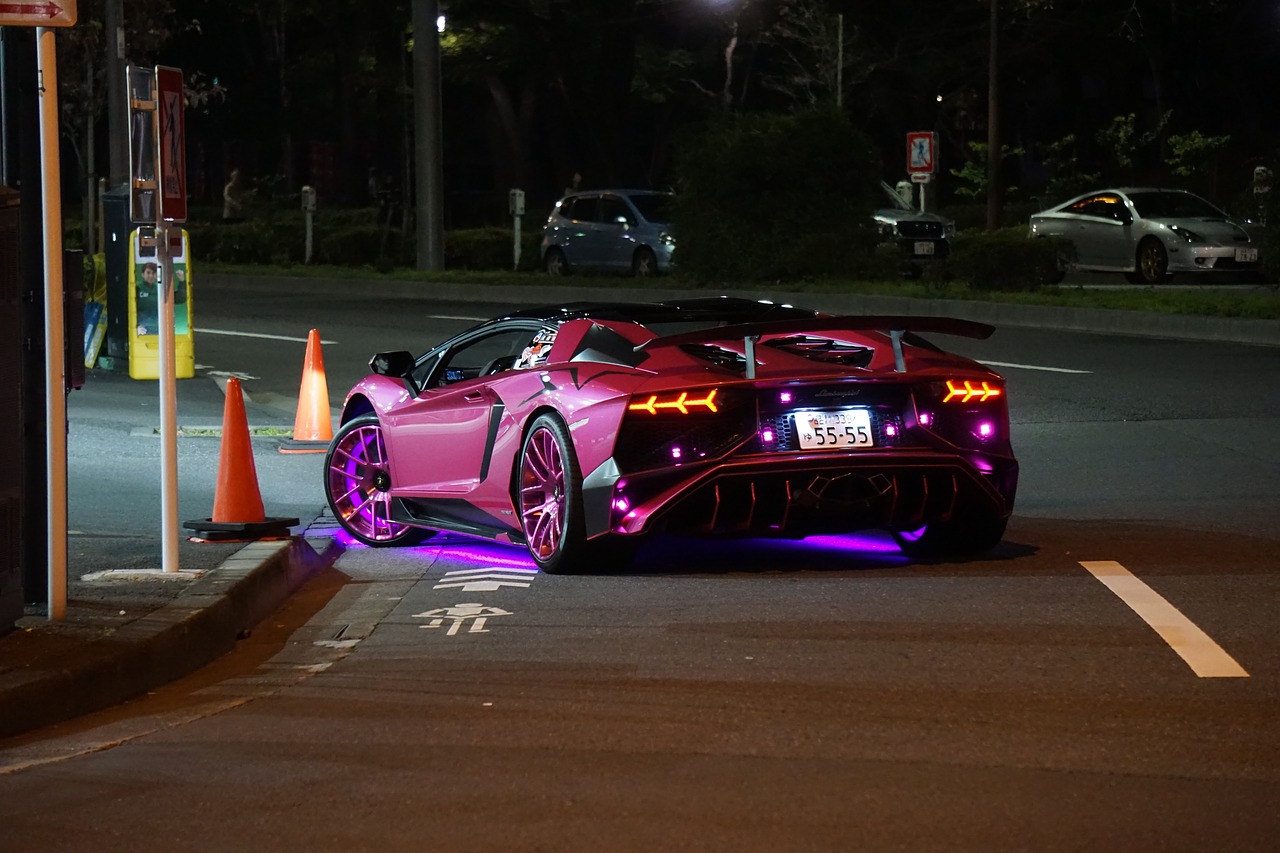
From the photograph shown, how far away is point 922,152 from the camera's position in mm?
35875

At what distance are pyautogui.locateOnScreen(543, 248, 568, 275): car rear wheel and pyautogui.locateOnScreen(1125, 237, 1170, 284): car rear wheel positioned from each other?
31.8ft

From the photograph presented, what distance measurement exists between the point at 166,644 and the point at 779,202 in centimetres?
2305

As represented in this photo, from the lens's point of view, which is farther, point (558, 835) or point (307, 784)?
point (307, 784)

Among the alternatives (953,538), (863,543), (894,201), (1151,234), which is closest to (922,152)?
(894,201)

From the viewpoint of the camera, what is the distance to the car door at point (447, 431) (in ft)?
31.4

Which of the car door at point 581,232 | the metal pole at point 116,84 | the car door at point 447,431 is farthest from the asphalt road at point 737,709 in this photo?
the car door at point 581,232

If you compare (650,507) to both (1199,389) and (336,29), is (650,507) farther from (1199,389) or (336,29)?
(336,29)

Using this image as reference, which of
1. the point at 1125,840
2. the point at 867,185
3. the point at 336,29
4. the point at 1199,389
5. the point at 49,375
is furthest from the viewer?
the point at 336,29

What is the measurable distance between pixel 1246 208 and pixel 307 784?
928 inches

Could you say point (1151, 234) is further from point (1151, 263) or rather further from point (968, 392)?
point (968, 392)

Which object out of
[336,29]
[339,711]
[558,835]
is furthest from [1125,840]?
[336,29]

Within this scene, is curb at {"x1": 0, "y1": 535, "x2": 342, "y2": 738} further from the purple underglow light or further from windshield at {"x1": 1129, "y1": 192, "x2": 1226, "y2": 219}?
windshield at {"x1": 1129, "y1": 192, "x2": 1226, "y2": 219}

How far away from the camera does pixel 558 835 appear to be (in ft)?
15.9

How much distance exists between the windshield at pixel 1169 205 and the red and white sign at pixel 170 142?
2424 cm
